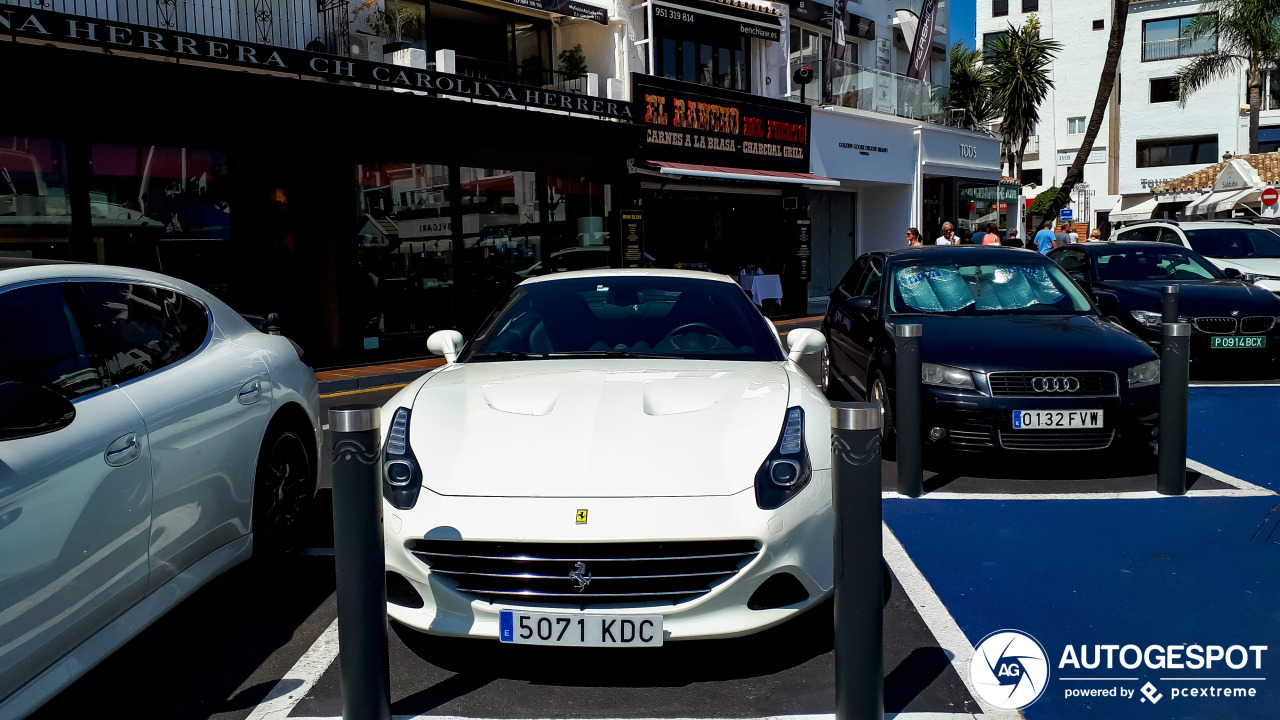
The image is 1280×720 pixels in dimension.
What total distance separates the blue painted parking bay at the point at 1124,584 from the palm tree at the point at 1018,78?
36.6 meters

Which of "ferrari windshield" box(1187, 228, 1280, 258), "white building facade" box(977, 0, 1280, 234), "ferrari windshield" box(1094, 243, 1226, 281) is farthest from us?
"white building facade" box(977, 0, 1280, 234)

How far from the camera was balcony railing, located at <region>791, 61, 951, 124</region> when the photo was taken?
25672mm

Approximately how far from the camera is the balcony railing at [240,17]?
12414 mm

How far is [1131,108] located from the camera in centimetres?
5269

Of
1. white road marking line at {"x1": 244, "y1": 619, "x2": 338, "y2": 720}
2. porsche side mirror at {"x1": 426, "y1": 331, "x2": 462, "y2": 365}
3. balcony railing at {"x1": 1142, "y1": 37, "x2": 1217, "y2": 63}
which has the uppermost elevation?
balcony railing at {"x1": 1142, "y1": 37, "x2": 1217, "y2": 63}

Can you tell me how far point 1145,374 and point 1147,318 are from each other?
4662 mm

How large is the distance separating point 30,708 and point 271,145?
476 inches

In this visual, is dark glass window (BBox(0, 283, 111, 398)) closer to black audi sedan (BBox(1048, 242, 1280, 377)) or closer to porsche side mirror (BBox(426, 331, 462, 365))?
porsche side mirror (BBox(426, 331, 462, 365))

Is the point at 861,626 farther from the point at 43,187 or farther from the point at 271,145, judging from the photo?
the point at 271,145

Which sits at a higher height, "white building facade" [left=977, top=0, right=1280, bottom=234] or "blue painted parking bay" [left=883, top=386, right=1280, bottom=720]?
"white building facade" [left=977, top=0, right=1280, bottom=234]

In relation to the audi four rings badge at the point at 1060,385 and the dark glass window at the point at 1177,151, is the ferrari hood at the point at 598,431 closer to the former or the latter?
the audi four rings badge at the point at 1060,385

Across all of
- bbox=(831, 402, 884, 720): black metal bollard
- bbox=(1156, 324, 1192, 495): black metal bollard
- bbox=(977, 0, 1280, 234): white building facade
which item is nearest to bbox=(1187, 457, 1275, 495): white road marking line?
bbox=(1156, 324, 1192, 495): black metal bollard

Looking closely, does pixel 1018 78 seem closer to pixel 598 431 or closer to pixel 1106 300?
pixel 1106 300

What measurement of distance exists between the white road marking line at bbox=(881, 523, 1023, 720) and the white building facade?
4790 centimetres
